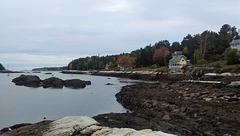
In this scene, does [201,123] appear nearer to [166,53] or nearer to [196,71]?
[196,71]

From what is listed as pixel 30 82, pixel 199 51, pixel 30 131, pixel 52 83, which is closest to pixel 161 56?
pixel 199 51

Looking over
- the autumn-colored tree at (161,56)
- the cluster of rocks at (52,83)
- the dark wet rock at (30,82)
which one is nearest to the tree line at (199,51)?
the autumn-colored tree at (161,56)

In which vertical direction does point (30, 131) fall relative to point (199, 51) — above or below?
below

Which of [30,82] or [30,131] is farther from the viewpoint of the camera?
[30,82]

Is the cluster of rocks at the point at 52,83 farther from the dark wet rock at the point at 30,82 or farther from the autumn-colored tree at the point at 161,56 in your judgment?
the autumn-colored tree at the point at 161,56

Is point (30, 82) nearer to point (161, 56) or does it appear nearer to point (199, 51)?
point (161, 56)

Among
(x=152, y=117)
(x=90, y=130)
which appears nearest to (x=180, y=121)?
(x=152, y=117)

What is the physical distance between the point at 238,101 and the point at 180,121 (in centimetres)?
943

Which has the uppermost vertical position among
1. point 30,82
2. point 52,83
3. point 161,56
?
point 161,56

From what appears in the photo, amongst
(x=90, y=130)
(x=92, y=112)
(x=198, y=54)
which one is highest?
(x=198, y=54)

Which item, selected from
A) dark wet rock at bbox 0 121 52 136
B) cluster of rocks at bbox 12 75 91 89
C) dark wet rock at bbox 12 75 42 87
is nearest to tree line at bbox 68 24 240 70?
cluster of rocks at bbox 12 75 91 89

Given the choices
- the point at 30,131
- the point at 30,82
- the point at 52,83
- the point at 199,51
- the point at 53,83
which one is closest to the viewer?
the point at 30,131

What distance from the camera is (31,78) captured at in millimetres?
57406

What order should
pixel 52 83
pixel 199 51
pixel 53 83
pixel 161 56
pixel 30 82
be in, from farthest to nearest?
pixel 161 56
pixel 199 51
pixel 30 82
pixel 52 83
pixel 53 83
